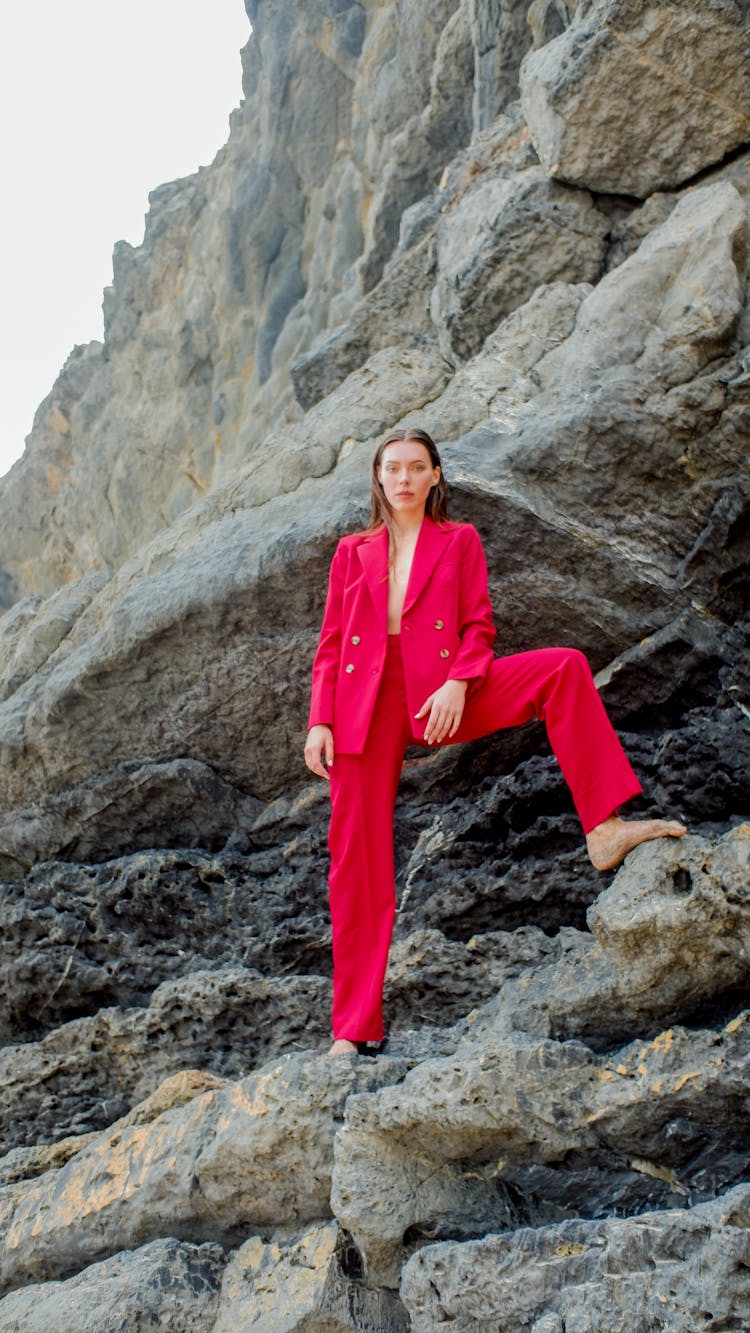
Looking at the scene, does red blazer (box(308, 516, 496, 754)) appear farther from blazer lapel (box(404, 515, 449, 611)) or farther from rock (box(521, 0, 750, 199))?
rock (box(521, 0, 750, 199))

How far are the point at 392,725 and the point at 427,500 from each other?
1.16m

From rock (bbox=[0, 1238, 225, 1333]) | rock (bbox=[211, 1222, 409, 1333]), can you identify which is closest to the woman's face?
rock (bbox=[211, 1222, 409, 1333])

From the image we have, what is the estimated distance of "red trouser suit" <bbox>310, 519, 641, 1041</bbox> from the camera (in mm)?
4500

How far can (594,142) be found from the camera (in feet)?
24.6

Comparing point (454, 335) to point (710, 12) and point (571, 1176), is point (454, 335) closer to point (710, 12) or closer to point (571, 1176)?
point (710, 12)

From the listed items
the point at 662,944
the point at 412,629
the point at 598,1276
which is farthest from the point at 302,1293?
the point at 412,629

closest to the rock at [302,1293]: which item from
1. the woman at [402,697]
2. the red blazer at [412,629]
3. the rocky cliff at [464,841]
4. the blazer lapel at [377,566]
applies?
the rocky cliff at [464,841]

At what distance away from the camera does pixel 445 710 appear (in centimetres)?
466

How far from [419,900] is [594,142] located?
4.91m

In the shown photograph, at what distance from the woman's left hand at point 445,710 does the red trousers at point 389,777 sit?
94 mm

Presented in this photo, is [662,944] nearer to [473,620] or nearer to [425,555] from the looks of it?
[473,620]

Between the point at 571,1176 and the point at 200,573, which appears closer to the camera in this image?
the point at 571,1176

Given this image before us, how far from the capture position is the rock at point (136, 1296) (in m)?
4.05

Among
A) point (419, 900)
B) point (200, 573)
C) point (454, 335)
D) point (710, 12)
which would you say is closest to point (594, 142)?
point (710, 12)
